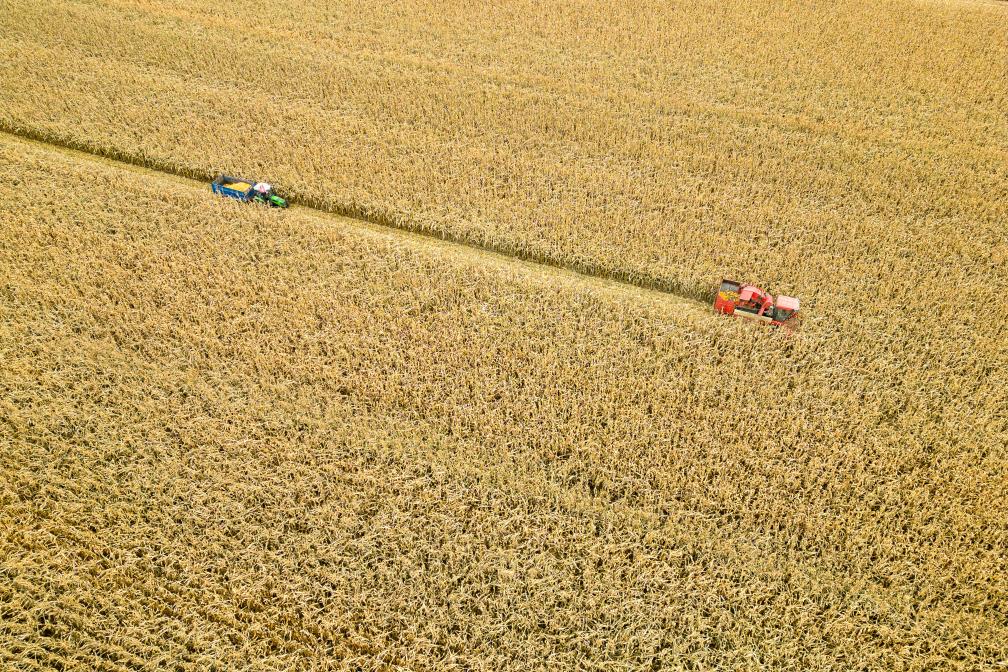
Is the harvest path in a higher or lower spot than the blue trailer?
lower

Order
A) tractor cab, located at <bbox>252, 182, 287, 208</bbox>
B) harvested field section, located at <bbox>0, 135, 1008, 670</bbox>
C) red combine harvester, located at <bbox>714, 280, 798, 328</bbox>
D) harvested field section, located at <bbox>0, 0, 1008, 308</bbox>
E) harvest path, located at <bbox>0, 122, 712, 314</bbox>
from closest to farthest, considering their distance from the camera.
→ harvested field section, located at <bbox>0, 135, 1008, 670</bbox> < red combine harvester, located at <bbox>714, 280, 798, 328</bbox> < harvest path, located at <bbox>0, 122, 712, 314</bbox> < harvested field section, located at <bbox>0, 0, 1008, 308</bbox> < tractor cab, located at <bbox>252, 182, 287, 208</bbox>

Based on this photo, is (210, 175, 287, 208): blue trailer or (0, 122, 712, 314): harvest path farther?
(210, 175, 287, 208): blue trailer

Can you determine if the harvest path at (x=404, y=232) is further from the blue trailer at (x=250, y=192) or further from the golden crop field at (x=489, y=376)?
the blue trailer at (x=250, y=192)

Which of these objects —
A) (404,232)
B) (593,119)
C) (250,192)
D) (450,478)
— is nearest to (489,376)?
(450,478)

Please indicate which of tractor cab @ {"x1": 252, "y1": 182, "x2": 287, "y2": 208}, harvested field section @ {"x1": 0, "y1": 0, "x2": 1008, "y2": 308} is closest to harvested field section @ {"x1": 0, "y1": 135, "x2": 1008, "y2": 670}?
tractor cab @ {"x1": 252, "y1": 182, "x2": 287, "y2": 208}

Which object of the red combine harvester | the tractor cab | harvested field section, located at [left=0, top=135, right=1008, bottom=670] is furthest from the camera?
the tractor cab

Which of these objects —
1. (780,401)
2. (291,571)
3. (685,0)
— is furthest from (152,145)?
(685,0)

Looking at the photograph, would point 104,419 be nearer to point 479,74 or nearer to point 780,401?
point 780,401

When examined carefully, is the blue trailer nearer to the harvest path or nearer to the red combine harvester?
the harvest path
